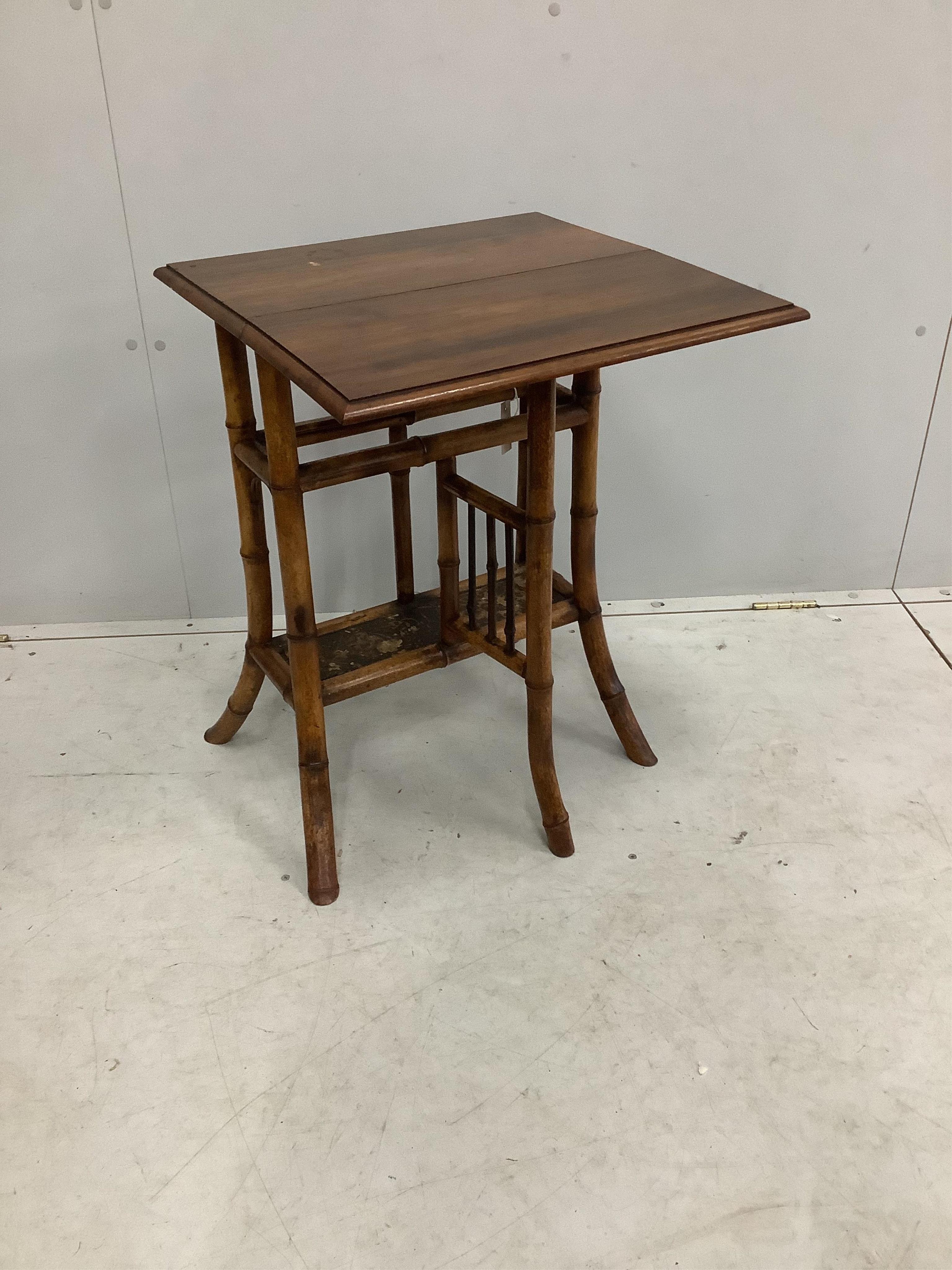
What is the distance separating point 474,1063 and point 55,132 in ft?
6.81

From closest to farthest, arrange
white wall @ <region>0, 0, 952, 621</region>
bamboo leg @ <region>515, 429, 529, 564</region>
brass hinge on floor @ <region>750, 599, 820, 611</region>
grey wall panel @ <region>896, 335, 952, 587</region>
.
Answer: bamboo leg @ <region>515, 429, 529, 564</region> → white wall @ <region>0, 0, 952, 621</region> → grey wall panel @ <region>896, 335, 952, 587</region> → brass hinge on floor @ <region>750, 599, 820, 611</region>

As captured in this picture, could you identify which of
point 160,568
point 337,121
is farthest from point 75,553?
point 337,121

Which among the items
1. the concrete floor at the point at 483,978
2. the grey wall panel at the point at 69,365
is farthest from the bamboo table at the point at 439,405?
the grey wall panel at the point at 69,365

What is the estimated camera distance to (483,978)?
1.97 metres

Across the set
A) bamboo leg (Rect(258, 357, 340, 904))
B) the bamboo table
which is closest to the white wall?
the bamboo table

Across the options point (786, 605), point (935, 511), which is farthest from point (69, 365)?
point (935, 511)

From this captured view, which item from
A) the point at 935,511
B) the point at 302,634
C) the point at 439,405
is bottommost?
the point at 935,511

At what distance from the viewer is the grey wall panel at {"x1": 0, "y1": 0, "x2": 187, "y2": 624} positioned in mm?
2359

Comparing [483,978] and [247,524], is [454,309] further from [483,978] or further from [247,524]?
[483,978]

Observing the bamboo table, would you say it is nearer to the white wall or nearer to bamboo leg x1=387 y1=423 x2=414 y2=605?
bamboo leg x1=387 y1=423 x2=414 y2=605

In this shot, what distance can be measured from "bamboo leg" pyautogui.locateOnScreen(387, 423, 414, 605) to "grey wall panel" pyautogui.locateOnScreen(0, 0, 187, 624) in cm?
72

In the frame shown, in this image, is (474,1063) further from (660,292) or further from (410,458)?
(660,292)

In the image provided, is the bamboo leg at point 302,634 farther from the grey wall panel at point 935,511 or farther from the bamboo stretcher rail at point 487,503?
the grey wall panel at point 935,511

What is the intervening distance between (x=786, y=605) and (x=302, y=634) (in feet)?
5.17
